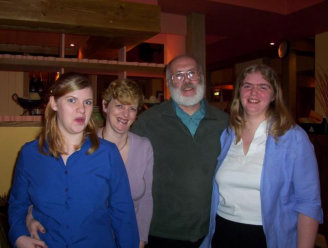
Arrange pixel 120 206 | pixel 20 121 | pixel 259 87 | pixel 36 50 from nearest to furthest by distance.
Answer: pixel 120 206, pixel 259 87, pixel 20 121, pixel 36 50

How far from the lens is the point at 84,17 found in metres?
2.00

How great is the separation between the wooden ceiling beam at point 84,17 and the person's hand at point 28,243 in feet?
4.49

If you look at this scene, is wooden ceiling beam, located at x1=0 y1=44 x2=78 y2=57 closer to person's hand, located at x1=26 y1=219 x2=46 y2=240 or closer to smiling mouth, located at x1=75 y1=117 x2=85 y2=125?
smiling mouth, located at x1=75 y1=117 x2=85 y2=125

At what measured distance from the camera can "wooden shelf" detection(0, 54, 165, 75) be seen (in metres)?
2.31

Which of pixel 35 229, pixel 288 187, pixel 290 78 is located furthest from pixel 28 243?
pixel 290 78

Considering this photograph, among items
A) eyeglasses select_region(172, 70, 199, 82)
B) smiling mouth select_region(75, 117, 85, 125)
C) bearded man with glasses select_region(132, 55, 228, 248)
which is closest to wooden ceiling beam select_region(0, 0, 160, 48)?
eyeglasses select_region(172, 70, 199, 82)

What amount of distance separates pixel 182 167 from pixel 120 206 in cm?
49

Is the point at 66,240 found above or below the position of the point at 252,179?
below

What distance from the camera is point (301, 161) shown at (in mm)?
1377

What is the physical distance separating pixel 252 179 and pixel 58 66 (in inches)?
72.1

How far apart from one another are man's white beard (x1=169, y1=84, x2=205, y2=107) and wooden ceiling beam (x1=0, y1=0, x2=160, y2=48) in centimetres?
65

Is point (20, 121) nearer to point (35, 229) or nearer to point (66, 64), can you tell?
point (66, 64)

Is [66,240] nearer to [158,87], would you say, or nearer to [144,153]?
[144,153]

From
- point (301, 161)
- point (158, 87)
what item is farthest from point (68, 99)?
point (158, 87)
